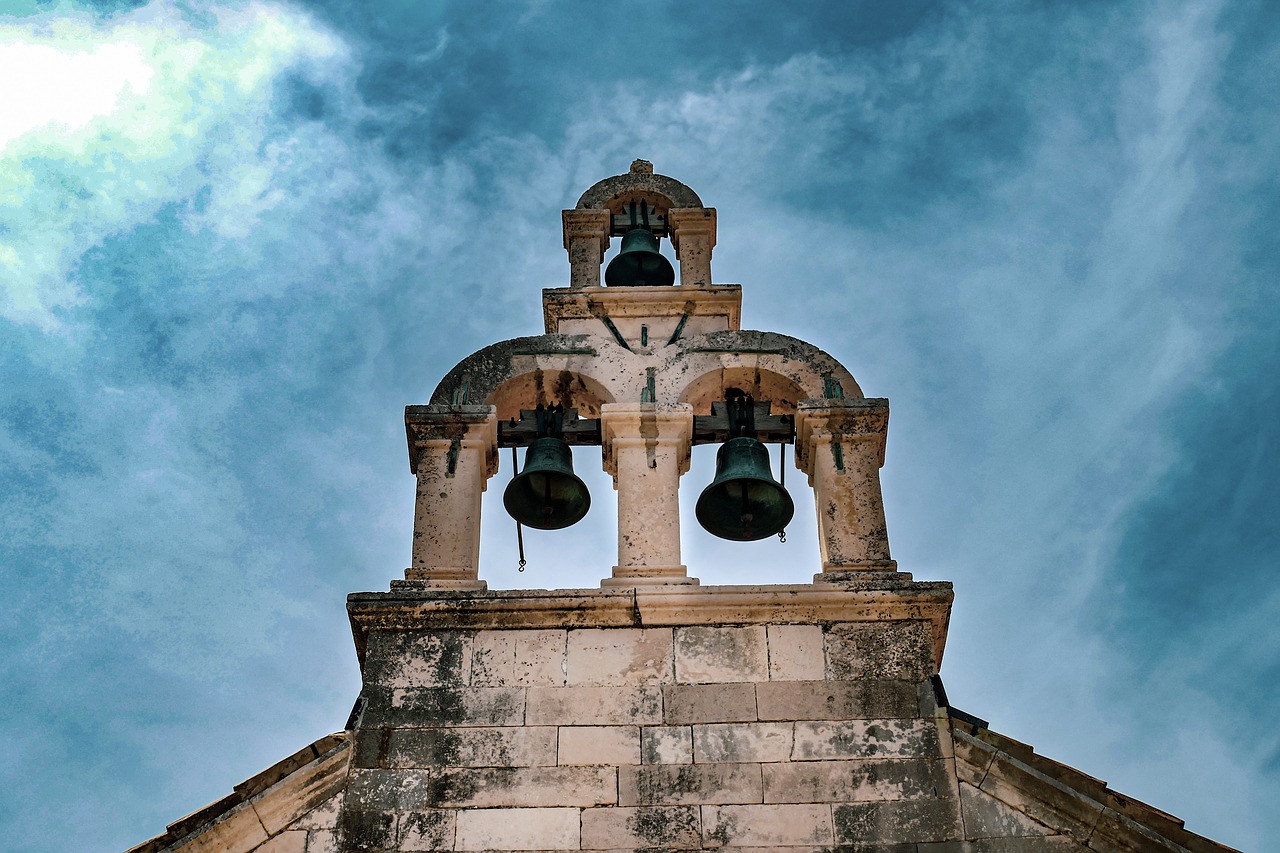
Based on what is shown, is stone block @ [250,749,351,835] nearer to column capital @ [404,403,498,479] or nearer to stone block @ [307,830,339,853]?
stone block @ [307,830,339,853]

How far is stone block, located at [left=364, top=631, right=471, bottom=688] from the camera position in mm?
8281

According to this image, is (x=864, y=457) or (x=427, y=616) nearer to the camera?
(x=427, y=616)

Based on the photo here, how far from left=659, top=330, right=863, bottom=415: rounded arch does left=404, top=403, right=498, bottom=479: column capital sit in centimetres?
121

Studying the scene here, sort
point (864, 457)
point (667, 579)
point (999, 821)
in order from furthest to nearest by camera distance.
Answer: point (864, 457) < point (667, 579) < point (999, 821)

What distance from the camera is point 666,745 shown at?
789 centimetres

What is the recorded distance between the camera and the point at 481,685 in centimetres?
823

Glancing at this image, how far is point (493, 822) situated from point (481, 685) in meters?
0.88

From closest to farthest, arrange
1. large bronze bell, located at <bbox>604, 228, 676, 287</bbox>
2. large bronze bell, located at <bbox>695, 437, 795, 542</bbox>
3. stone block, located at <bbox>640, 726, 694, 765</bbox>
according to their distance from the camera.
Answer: stone block, located at <bbox>640, 726, 694, 765</bbox> → large bronze bell, located at <bbox>695, 437, 795, 542</bbox> → large bronze bell, located at <bbox>604, 228, 676, 287</bbox>

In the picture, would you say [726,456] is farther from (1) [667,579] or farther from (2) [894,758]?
(2) [894,758]

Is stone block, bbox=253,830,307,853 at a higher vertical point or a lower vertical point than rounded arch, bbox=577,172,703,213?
lower

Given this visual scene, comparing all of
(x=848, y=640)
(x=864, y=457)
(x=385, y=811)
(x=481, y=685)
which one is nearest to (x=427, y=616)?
(x=481, y=685)

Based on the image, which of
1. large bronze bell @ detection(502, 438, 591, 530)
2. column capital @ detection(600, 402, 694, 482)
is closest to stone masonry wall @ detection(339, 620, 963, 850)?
large bronze bell @ detection(502, 438, 591, 530)

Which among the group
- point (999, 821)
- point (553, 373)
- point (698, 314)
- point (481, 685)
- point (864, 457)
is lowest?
point (999, 821)

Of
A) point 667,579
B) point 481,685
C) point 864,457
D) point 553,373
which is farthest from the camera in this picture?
point 553,373
